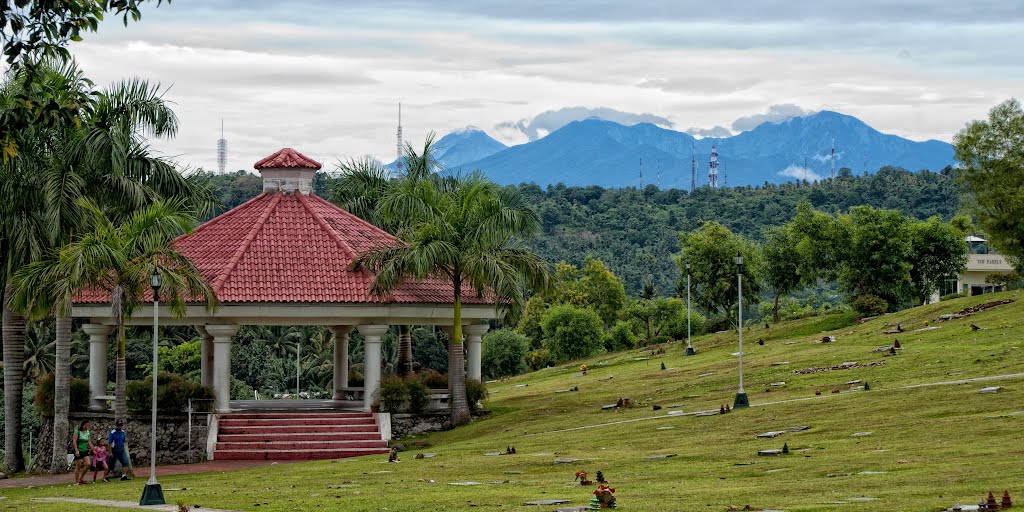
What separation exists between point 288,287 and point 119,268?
6.92 metres

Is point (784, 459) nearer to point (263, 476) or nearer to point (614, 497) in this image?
point (614, 497)

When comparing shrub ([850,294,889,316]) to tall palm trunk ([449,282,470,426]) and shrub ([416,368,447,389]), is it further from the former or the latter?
tall palm trunk ([449,282,470,426])

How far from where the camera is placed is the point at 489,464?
30062 mm

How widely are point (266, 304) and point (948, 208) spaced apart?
13874 cm

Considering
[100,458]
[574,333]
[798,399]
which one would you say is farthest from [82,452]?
[574,333]

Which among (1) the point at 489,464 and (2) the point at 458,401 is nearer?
(1) the point at 489,464

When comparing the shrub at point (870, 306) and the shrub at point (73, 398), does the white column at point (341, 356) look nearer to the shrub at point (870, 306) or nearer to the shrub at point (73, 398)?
the shrub at point (73, 398)

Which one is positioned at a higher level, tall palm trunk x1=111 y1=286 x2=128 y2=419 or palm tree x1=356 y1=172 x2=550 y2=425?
palm tree x1=356 y1=172 x2=550 y2=425

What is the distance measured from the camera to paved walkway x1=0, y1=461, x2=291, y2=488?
33562 millimetres

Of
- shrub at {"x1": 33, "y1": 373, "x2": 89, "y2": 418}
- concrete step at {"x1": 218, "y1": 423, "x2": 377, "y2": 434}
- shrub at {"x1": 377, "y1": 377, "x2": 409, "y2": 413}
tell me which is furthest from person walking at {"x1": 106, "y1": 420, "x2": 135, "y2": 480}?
shrub at {"x1": 377, "y1": 377, "x2": 409, "y2": 413}

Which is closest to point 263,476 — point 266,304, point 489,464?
point 489,464

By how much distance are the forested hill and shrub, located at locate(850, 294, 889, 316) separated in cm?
7676

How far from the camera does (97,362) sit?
42.4 meters

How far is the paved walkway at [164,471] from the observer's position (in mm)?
33562
